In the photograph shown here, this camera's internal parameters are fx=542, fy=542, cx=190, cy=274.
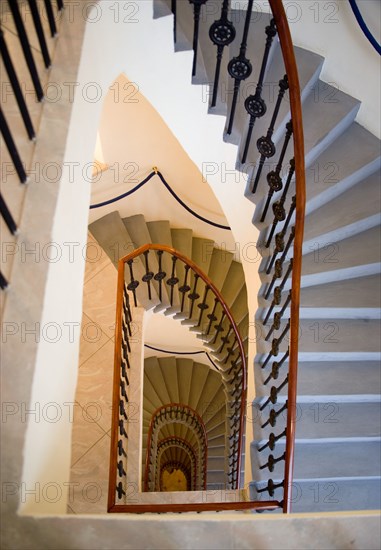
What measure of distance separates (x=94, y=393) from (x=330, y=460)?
2.27 m

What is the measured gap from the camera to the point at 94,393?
495 cm

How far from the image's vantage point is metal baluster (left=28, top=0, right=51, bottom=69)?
202 centimetres

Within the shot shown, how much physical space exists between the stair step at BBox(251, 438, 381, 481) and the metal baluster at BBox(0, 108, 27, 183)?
8.44 ft

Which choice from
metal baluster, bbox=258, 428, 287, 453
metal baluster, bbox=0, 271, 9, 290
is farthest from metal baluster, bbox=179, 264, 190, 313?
metal baluster, bbox=0, 271, 9, 290

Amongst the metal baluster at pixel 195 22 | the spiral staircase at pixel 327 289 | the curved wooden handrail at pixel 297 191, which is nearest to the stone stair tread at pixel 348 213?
the spiral staircase at pixel 327 289

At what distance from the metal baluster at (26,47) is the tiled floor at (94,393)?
3213 mm

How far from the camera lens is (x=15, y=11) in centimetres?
173

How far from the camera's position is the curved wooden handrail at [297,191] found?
2830 mm

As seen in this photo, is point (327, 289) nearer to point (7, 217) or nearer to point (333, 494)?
point (333, 494)

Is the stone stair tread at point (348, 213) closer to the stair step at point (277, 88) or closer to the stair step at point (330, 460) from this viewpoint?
the stair step at point (277, 88)

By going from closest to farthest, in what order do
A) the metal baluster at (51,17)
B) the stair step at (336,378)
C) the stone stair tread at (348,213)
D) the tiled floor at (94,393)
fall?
the metal baluster at (51,17) < the stair step at (336,378) < the stone stair tread at (348,213) < the tiled floor at (94,393)

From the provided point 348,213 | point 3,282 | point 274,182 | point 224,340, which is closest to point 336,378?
point 348,213

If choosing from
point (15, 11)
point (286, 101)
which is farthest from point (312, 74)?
point (15, 11)

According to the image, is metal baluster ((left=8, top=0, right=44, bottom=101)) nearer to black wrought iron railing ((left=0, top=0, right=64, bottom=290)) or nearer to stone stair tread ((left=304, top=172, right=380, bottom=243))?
black wrought iron railing ((left=0, top=0, right=64, bottom=290))
